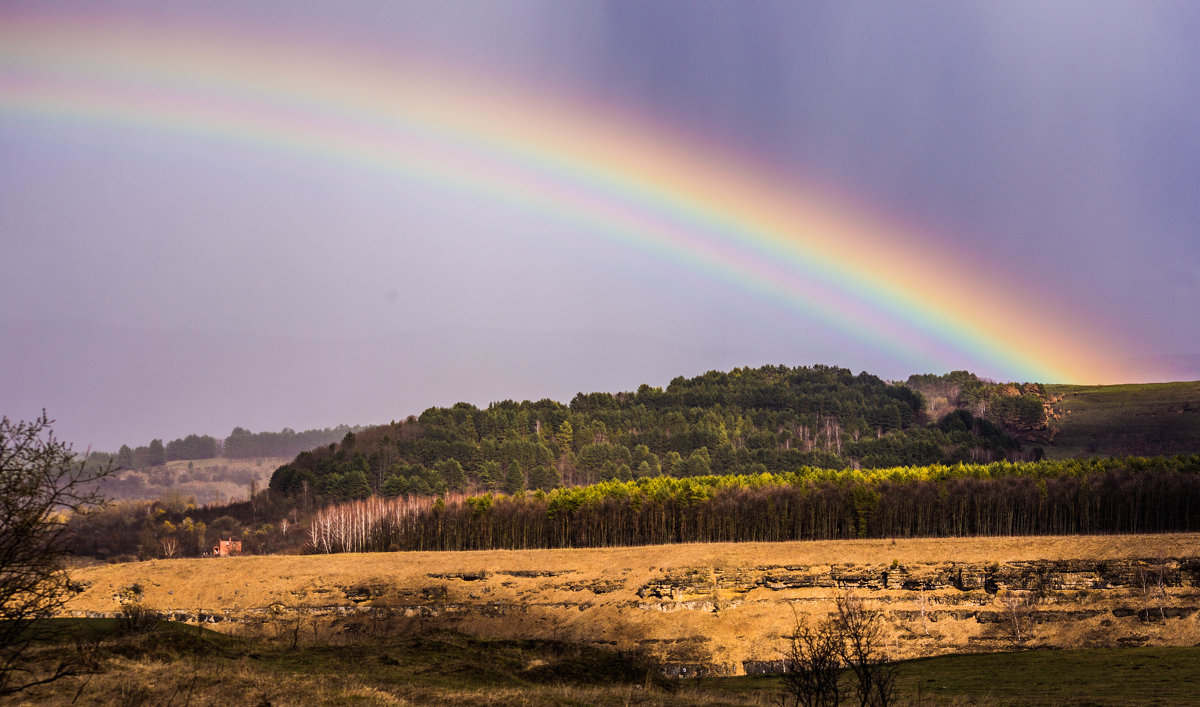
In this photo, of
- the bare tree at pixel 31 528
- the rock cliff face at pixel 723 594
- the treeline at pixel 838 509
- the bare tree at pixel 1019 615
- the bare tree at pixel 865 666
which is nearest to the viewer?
the bare tree at pixel 31 528

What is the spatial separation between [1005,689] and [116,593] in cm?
9131

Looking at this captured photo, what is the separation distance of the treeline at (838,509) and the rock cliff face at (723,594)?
50.0 feet

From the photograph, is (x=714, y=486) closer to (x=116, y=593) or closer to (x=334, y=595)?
(x=334, y=595)

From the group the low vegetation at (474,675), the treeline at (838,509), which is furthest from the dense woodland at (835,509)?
the low vegetation at (474,675)

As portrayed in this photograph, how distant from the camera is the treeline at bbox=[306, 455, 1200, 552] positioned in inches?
4264

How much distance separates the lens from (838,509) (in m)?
116

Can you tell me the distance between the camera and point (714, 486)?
130750mm

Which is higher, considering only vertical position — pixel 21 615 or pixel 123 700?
pixel 21 615

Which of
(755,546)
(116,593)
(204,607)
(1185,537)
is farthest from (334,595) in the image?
(1185,537)

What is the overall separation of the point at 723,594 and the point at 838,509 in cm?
3530

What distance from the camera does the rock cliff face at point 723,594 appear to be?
245ft

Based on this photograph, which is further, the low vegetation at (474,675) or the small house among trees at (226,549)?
the small house among trees at (226,549)

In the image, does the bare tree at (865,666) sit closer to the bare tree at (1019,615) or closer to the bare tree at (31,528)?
the bare tree at (31,528)

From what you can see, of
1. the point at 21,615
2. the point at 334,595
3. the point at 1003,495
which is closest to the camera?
the point at 21,615
